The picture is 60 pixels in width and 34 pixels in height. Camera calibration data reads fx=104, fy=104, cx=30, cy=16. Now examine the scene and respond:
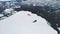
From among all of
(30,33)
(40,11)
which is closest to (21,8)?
(40,11)

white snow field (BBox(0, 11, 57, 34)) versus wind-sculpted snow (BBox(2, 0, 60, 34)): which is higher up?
wind-sculpted snow (BBox(2, 0, 60, 34))

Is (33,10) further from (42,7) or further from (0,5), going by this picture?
(0,5)

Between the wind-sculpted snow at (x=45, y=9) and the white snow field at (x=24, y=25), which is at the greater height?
the wind-sculpted snow at (x=45, y=9)

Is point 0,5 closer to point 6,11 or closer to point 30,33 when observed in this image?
point 6,11

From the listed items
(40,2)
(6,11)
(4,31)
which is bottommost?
(4,31)

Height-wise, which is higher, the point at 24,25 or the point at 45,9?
the point at 45,9

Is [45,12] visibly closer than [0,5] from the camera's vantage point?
Yes

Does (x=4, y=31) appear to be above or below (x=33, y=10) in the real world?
below
